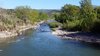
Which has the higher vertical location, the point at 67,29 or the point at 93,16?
the point at 93,16

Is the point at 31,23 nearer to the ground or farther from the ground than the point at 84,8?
nearer to the ground

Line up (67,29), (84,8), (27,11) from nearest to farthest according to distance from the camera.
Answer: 1. (67,29)
2. (84,8)
3. (27,11)

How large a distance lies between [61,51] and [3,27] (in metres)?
37.8

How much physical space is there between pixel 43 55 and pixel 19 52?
5.27m

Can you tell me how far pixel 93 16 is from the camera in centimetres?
8244

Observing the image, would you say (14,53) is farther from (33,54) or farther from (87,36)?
(87,36)

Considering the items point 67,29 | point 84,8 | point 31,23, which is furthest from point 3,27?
point 31,23

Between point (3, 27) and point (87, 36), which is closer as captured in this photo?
point (87, 36)

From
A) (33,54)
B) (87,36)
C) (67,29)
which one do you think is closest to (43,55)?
(33,54)

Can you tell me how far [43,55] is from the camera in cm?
4750

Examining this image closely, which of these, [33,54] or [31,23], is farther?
[31,23]

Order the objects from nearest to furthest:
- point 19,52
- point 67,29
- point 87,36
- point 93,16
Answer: point 19,52 → point 87,36 → point 93,16 → point 67,29

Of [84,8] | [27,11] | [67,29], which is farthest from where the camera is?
[27,11]

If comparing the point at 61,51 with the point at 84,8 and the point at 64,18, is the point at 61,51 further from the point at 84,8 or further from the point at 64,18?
the point at 64,18
